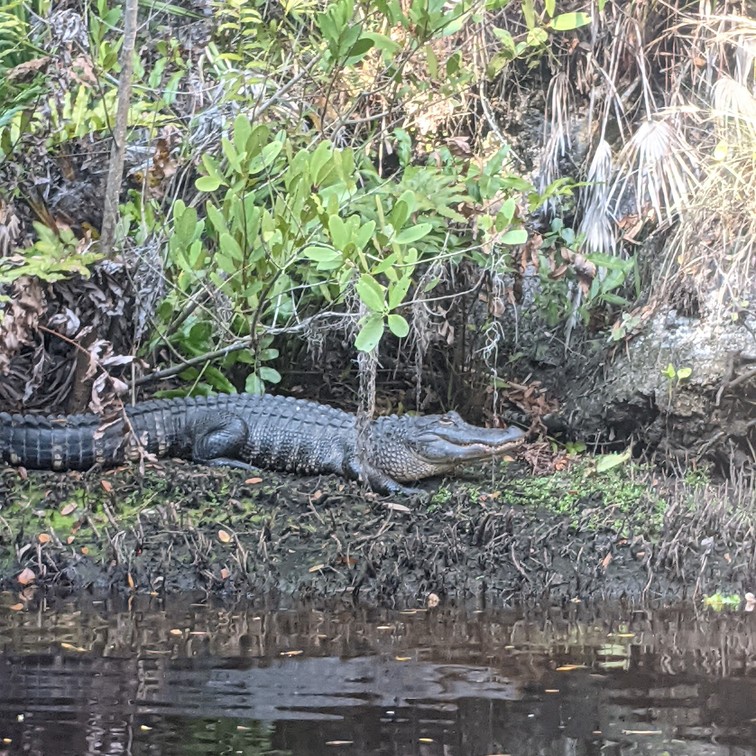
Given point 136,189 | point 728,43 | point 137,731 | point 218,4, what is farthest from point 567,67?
point 137,731

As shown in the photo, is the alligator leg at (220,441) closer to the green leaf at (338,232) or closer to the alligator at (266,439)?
the alligator at (266,439)

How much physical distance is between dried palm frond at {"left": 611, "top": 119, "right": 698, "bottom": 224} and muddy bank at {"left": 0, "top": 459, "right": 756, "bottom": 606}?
76.3 inches

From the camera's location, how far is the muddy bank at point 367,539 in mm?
4898

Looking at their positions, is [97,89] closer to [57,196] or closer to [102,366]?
[57,196]

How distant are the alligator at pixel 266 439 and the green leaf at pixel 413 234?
4.82 feet

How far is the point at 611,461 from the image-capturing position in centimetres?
617

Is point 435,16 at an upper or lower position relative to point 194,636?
upper

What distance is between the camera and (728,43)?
728 cm

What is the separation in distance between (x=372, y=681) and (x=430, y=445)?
2759 millimetres

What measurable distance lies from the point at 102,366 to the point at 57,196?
133 cm

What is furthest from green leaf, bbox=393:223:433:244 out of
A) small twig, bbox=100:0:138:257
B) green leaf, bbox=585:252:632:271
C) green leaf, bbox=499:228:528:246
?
green leaf, bbox=585:252:632:271

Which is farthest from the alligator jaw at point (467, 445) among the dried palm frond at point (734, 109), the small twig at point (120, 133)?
the dried palm frond at point (734, 109)

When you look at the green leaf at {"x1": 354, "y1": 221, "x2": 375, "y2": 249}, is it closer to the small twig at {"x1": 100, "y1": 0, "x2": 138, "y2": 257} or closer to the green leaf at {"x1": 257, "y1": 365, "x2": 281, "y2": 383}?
the small twig at {"x1": 100, "y1": 0, "x2": 138, "y2": 257}

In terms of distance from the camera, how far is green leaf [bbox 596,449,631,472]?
614cm
